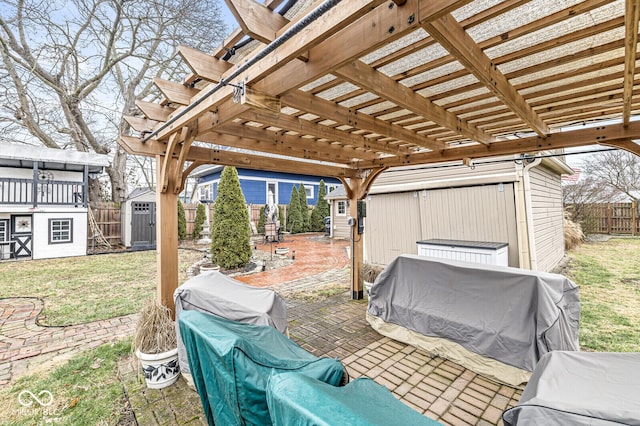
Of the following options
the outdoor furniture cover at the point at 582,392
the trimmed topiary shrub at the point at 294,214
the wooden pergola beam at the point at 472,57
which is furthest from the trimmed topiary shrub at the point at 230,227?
the trimmed topiary shrub at the point at 294,214

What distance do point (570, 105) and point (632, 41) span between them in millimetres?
1579

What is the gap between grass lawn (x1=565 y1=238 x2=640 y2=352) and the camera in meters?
3.71

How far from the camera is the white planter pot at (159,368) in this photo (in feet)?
9.08

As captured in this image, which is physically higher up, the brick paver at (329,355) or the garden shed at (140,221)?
the garden shed at (140,221)

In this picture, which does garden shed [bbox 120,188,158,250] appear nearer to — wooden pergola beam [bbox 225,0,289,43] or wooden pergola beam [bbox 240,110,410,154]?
wooden pergola beam [bbox 240,110,410,154]

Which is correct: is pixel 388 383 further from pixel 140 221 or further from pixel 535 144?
pixel 140 221

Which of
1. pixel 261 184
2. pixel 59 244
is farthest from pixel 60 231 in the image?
pixel 261 184

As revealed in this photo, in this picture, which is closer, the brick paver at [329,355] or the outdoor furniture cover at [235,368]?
the outdoor furniture cover at [235,368]

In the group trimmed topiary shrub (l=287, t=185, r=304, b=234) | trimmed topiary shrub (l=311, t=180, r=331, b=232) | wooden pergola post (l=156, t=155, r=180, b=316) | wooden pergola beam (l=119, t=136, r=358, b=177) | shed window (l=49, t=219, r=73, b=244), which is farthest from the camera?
trimmed topiary shrub (l=311, t=180, r=331, b=232)

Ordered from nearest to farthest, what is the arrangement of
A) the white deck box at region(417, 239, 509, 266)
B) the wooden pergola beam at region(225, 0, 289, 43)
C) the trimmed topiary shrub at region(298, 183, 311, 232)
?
the wooden pergola beam at region(225, 0, 289, 43), the white deck box at region(417, 239, 509, 266), the trimmed topiary shrub at region(298, 183, 311, 232)

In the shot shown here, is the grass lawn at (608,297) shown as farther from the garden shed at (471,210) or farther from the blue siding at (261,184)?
the blue siding at (261,184)

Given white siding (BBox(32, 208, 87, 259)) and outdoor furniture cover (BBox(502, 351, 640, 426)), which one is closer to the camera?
outdoor furniture cover (BBox(502, 351, 640, 426))

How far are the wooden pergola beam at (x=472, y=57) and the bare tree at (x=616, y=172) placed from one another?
18.1 meters

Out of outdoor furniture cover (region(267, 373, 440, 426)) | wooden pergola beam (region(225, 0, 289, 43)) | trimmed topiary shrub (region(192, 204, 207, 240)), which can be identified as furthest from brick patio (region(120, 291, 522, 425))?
trimmed topiary shrub (region(192, 204, 207, 240))
